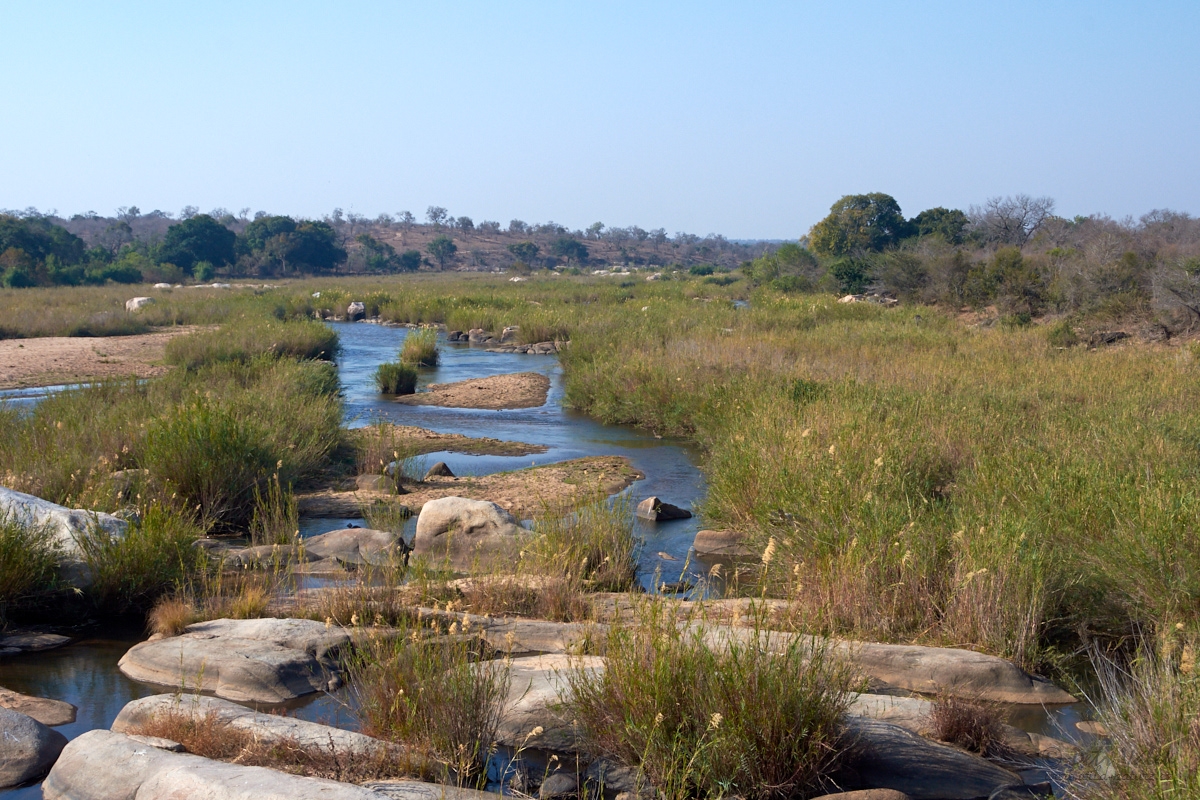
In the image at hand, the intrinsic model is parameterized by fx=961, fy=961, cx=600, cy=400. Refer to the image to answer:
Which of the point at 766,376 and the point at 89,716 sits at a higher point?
the point at 766,376

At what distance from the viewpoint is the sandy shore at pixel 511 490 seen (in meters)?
9.87

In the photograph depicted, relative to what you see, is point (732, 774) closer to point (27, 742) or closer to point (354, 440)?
point (27, 742)

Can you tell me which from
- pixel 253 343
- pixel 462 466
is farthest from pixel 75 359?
pixel 462 466

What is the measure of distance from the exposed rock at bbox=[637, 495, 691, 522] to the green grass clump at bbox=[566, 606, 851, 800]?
549 cm

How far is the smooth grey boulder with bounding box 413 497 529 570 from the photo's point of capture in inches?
309

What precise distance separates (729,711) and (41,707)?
3.82m

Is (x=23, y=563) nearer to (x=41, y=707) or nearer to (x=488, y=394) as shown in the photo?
(x=41, y=707)

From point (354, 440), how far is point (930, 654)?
8811 millimetres

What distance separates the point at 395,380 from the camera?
19.1m

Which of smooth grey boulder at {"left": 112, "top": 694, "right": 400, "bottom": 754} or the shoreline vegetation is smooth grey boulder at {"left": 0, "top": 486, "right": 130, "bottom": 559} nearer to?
the shoreline vegetation

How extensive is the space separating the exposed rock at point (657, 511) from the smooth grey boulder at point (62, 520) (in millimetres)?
4796

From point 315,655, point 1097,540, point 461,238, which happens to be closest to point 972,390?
point 1097,540

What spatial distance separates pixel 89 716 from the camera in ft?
17.3

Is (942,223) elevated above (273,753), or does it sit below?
above
